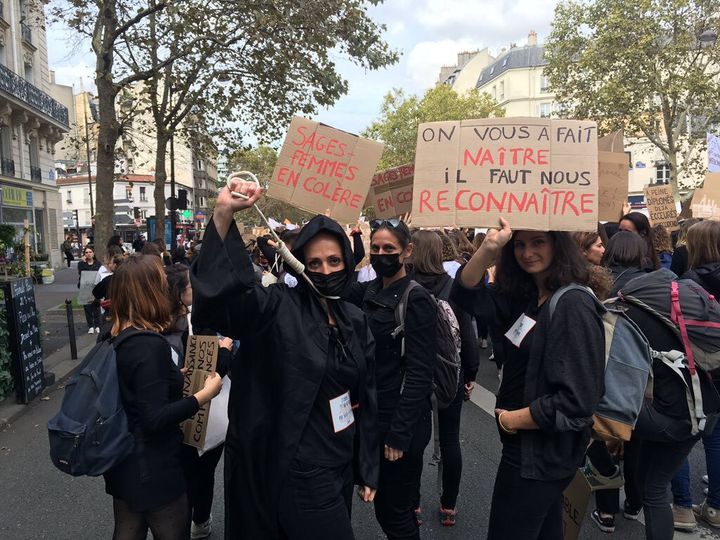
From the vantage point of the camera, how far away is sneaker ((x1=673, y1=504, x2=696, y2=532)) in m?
3.47

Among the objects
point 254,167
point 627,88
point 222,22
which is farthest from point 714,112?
point 254,167

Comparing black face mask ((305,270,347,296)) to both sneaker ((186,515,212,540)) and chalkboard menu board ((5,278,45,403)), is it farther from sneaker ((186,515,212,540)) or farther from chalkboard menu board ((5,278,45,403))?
chalkboard menu board ((5,278,45,403))

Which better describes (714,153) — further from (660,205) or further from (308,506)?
(308,506)

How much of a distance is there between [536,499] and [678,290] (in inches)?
56.8

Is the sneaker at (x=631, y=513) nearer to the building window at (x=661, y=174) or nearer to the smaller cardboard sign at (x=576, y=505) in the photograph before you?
the smaller cardboard sign at (x=576, y=505)

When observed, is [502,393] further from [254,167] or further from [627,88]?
[254,167]

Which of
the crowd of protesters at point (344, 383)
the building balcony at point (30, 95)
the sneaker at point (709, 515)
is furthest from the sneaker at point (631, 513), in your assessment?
the building balcony at point (30, 95)

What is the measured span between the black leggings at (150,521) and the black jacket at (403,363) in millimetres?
1032

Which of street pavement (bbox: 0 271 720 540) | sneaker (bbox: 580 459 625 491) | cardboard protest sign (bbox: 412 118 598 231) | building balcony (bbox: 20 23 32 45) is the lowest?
street pavement (bbox: 0 271 720 540)

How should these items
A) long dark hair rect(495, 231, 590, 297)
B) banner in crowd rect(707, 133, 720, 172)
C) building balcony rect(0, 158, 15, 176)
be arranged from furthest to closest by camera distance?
building balcony rect(0, 158, 15, 176) → banner in crowd rect(707, 133, 720, 172) → long dark hair rect(495, 231, 590, 297)

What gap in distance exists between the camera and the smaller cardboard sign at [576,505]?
2.74 metres

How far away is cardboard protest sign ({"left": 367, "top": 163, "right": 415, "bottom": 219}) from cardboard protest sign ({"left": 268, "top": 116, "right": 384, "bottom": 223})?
55.4 inches

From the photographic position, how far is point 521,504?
7.27ft

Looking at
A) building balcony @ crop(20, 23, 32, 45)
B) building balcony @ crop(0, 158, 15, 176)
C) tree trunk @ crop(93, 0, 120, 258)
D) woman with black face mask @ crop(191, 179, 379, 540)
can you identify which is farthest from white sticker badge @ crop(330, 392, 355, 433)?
building balcony @ crop(20, 23, 32, 45)
